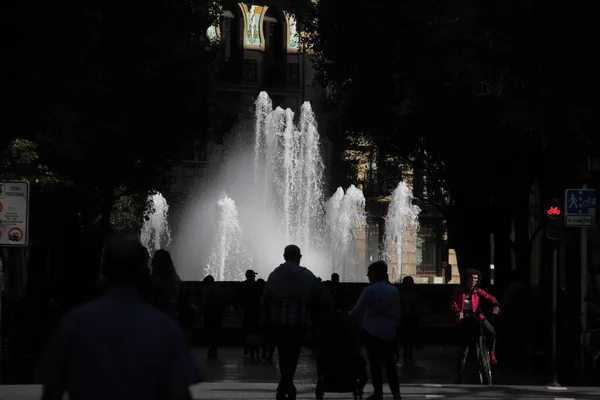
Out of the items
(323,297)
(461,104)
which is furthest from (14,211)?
(461,104)

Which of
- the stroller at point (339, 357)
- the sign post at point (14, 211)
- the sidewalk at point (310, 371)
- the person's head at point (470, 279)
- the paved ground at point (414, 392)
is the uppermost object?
the sign post at point (14, 211)

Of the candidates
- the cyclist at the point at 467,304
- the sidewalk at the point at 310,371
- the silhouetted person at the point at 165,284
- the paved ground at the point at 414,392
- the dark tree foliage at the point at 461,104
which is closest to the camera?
the silhouetted person at the point at 165,284

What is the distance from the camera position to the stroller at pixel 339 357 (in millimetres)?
13773

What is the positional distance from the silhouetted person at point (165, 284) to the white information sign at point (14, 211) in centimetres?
595

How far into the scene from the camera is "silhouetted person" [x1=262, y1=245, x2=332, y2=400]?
532 inches

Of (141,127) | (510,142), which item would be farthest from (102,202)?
(510,142)

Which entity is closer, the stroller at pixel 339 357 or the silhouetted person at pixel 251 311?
the stroller at pixel 339 357

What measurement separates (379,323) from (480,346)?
4.81 m

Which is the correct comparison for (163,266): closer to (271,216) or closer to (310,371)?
(310,371)

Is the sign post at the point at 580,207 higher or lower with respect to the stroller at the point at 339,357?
higher

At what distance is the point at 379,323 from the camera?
14867 millimetres

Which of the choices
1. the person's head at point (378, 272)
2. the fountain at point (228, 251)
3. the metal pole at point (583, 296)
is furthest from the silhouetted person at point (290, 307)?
the fountain at point (228, 251)

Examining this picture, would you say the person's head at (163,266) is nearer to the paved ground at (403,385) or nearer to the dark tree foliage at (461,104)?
the paved ground at (403,385)

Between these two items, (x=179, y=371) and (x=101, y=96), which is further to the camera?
(x=101, y=96)
